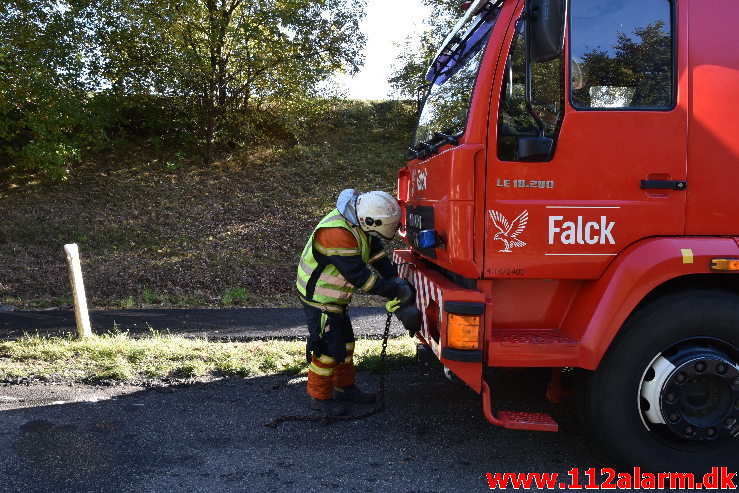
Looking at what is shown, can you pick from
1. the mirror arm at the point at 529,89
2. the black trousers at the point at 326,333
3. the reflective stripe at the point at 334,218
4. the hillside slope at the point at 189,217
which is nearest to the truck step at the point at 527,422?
the black trousers at the point at 326,333

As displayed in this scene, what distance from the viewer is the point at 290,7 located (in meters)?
12.9

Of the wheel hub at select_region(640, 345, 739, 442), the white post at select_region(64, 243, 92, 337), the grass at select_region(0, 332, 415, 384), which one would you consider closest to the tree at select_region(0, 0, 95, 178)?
the white post at select_region(64, 243, 92, 337)

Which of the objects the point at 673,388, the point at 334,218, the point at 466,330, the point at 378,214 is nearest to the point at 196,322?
the point at 334,218

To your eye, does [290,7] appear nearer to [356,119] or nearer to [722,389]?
[356,119]

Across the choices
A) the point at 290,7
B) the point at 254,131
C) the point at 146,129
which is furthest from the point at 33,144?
the point at 290,7

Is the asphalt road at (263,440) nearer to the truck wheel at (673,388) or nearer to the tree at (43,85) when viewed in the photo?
the truck wheel at (673,388)

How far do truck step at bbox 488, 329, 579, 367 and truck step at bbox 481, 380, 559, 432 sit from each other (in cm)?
20

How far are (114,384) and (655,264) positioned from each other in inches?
152

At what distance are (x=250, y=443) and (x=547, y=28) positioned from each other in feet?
9.22

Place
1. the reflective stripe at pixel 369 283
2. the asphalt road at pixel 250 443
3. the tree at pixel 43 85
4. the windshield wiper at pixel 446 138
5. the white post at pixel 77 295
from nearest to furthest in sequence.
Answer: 1. the asphalt road at pixel 250 443
2. the windshield wiper at pixel 446 138
3. the reflective stripe at pixel 369 283
4. the white post at pixel 77 295
5. the tree at pixel 43 85

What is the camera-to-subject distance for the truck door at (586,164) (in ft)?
9.91

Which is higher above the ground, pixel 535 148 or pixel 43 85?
pixel 43 85

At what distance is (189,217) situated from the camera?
475 inches

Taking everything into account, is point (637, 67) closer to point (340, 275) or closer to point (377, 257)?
point (377, 257)
